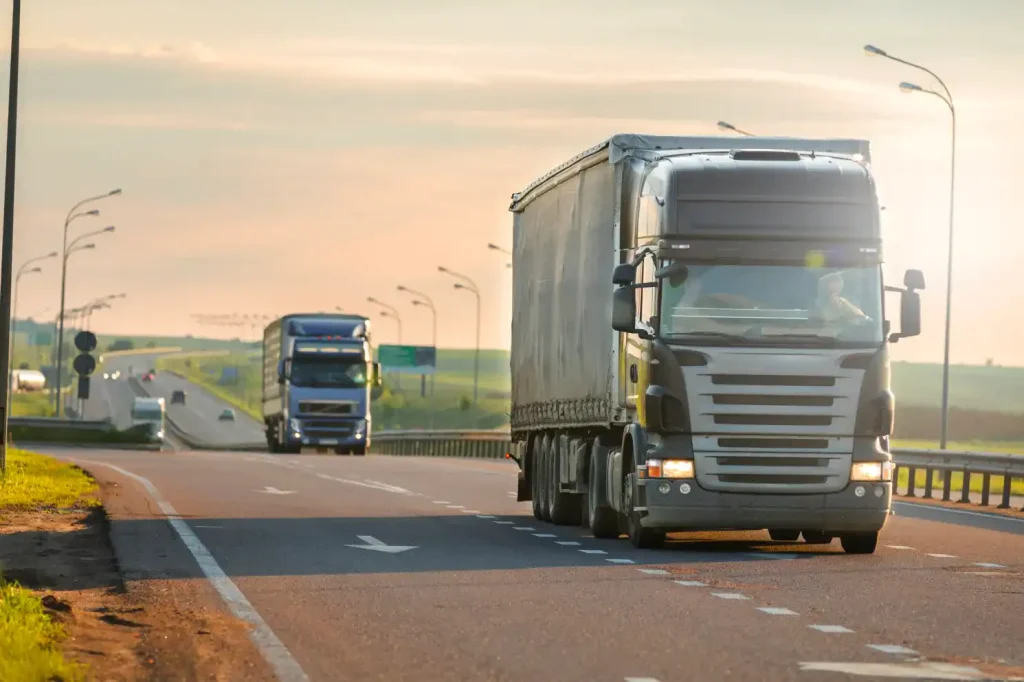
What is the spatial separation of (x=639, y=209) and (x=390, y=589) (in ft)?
19.1

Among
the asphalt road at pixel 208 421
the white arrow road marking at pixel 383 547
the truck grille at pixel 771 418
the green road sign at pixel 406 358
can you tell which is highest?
the green road sign at pixel 406 358

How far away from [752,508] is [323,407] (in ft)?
146

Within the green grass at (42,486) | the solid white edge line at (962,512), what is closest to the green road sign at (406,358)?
the green grass at (42,486)

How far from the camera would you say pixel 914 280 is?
1852 centimetres

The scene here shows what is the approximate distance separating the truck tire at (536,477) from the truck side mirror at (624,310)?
6.51 m

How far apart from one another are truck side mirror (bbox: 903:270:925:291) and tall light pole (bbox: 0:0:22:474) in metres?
18.1

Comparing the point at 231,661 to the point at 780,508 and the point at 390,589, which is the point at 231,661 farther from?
the point at 780,508

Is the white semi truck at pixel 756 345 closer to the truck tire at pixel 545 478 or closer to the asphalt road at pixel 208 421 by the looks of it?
the truck tire at pixel 545 478

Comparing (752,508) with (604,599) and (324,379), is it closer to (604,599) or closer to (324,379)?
(604,599)

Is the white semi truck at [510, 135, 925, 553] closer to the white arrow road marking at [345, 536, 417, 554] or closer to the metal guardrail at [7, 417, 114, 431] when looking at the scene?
the white arrow road marking at [345, 536, 417, 554]

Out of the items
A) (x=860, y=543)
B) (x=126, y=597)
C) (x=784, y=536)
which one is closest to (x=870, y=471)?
(x=860, y=543)

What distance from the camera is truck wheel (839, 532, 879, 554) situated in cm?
1903

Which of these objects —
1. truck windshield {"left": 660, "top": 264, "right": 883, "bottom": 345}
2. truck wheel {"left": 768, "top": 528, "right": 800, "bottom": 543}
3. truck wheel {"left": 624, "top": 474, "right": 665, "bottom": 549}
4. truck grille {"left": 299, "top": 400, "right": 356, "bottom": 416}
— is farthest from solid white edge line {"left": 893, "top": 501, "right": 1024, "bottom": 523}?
truck grille {"left": 299, "top": 400, "right": 356, "bottom": 416}

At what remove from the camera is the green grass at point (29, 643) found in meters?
9.59
